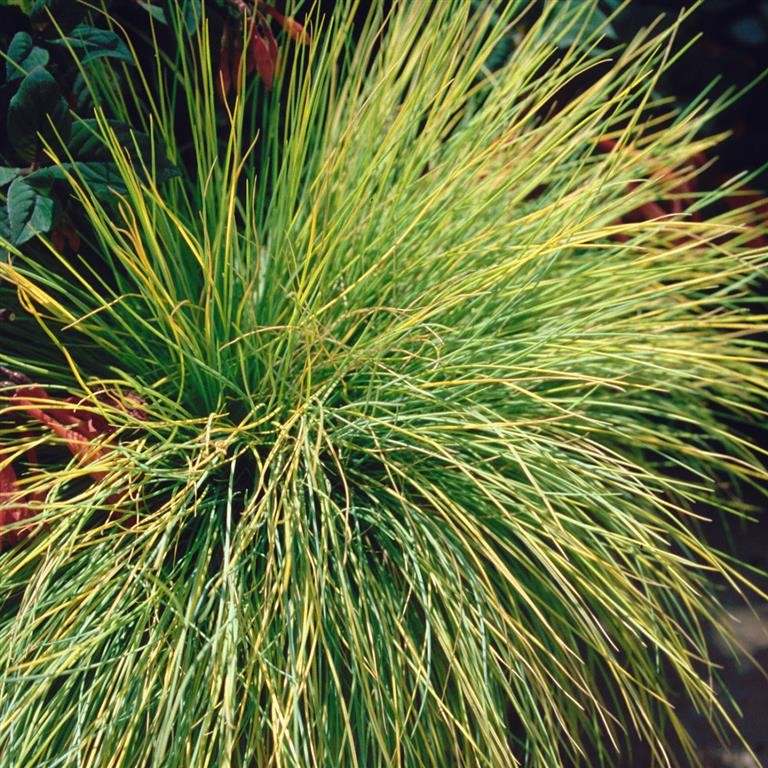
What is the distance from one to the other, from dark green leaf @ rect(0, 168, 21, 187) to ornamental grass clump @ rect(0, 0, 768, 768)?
59 millimetres

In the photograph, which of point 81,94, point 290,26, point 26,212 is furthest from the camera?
point 290,26

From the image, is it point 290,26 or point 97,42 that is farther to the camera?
point 290,26

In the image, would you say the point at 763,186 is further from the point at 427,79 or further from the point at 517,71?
the point at 427,79

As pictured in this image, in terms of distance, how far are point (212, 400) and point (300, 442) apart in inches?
7.2

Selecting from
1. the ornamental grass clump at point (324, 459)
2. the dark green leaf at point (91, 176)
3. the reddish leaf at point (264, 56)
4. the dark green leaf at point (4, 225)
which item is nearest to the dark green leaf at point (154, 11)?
the ornamental grass clump at point (324, 459)

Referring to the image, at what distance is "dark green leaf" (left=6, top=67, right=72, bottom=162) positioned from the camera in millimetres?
1090

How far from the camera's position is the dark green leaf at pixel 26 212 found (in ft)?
3.53

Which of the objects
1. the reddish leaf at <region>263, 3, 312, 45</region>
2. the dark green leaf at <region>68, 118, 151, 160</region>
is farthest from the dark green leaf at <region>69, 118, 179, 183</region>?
the reddish leaf at <region>263, 3, 312, 45</region>

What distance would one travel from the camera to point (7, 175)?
1.11 metres

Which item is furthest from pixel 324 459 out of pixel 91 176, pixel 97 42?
pixel 97 42

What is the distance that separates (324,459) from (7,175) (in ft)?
1.72

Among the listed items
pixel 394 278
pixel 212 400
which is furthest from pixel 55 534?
pixel 394 278

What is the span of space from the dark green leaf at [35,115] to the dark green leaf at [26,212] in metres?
0.07

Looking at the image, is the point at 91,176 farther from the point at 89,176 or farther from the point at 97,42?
the point at 97,42
